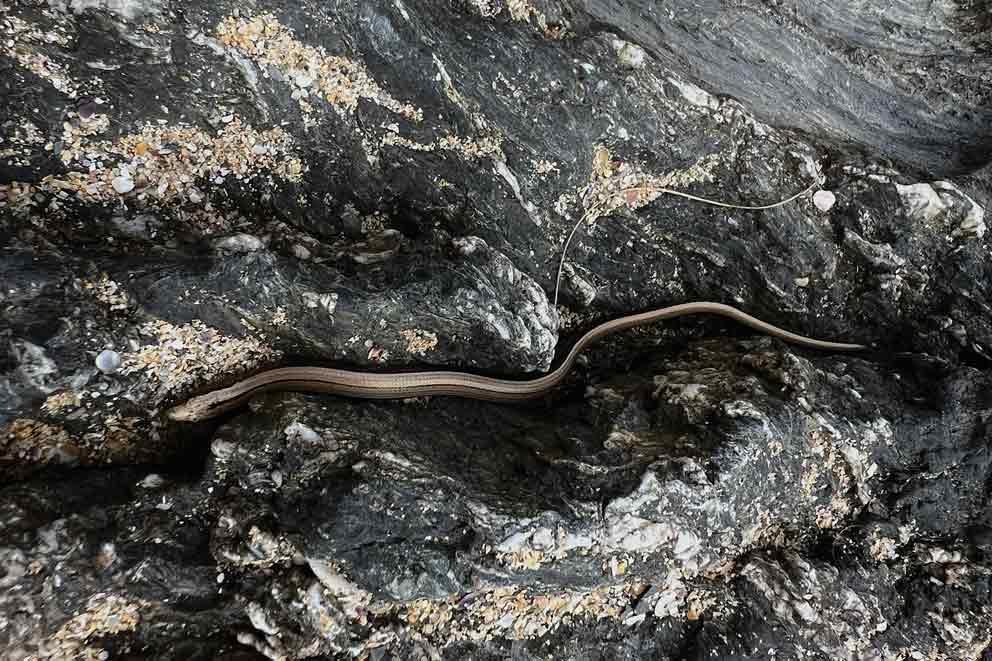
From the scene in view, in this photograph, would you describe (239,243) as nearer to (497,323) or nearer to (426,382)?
(426,382)

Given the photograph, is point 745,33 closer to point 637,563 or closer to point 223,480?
point 637,563

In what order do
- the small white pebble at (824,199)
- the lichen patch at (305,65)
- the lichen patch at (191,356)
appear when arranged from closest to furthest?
the lichen patch at (191,356) < the lichen patch at (305,65) < the small white pebble at (824,199)

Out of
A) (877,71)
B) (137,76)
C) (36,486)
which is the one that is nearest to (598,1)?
(877,71)

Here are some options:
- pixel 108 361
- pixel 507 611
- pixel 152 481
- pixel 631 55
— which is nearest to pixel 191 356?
pixel 108 361

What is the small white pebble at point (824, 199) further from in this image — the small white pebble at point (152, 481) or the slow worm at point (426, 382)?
the small white pebble at point (152, 481)

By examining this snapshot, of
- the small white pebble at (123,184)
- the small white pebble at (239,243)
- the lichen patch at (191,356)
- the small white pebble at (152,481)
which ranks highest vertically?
the small white pebble at (123,184)

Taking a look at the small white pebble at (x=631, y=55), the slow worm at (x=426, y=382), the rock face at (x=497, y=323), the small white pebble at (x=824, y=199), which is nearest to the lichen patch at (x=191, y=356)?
the rock face at (x=497, y=323)
